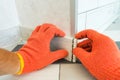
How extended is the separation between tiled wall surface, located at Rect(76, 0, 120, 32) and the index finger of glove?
0.10 ft

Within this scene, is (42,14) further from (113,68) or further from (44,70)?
(113,68)

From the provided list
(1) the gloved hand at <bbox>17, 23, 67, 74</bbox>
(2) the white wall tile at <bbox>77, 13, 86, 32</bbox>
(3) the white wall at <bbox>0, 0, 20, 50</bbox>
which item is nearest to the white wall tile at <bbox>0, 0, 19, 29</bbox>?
(3) the white wall at <bbox>0, 0, 20, 50</bbox>

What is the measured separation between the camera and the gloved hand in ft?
1.62

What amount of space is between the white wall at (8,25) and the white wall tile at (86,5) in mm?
333

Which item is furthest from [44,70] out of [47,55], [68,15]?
[68,15]

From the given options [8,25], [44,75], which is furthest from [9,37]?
[44,75]

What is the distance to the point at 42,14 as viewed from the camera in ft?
2.09

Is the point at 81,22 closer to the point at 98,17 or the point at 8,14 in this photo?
the point at 98,17

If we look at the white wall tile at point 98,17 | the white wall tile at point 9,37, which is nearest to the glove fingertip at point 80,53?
the white wall tile at point 98,17

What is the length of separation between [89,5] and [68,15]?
9cm

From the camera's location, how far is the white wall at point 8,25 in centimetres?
68

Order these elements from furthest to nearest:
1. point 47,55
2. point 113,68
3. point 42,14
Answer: point 42,14 → point 47,55 → point 113,68

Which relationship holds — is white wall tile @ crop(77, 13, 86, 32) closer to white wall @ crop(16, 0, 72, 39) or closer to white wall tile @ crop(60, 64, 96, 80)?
white wall @ crop(16, 0, 72, 39)

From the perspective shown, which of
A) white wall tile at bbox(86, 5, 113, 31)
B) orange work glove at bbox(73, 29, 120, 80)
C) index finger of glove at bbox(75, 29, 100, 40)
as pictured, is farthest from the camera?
white wall tile at bbox(86, 5, 113, 31)
